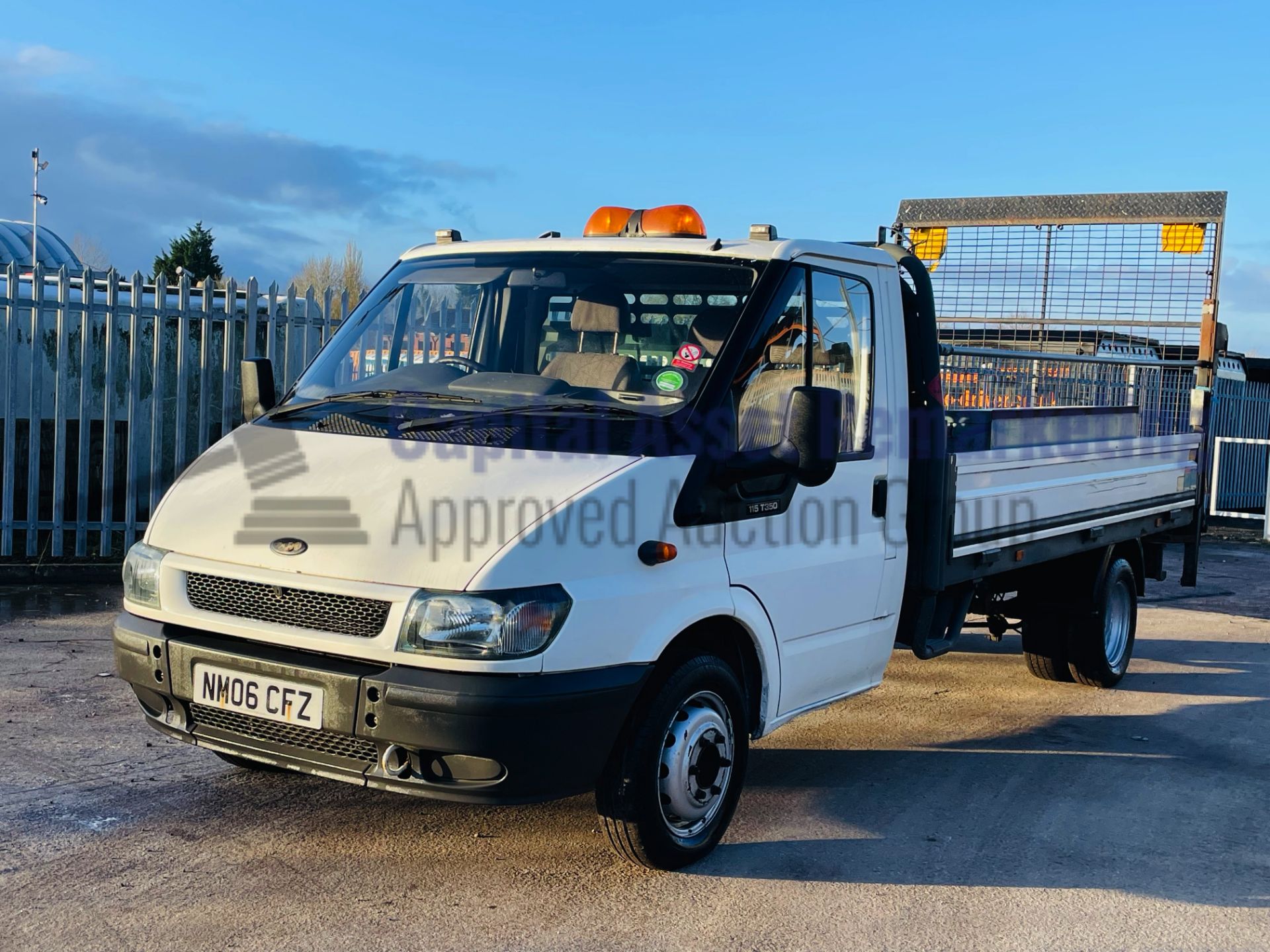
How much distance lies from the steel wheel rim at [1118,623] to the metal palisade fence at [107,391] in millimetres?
6591

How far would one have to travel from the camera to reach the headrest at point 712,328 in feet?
14.4

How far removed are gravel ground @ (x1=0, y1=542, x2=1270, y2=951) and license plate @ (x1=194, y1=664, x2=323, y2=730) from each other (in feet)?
1.92

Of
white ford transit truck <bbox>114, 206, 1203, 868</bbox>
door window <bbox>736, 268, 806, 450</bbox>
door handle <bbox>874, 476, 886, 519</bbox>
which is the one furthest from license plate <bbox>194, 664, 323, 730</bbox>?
door handle <bbox>874, 476, 886, 519</bbox>

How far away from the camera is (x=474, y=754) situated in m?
3.62

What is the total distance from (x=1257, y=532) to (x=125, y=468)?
43.1 feet

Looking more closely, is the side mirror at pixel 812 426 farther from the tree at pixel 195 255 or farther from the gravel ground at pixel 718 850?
the tree at pixel 195 255

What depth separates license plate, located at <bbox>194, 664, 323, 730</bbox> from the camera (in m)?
3.75

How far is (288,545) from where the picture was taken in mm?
3861

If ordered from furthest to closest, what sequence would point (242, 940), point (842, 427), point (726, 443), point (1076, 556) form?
point (1076, 556) < point (842, 427) < point (726, 443) < point (242, 940)

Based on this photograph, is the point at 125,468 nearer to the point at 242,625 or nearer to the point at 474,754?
the point at 242,625

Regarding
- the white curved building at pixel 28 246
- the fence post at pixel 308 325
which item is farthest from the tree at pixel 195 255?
the fence post at pixel 308 325

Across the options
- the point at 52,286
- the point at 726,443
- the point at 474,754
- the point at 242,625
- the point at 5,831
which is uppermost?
the point at 52,286

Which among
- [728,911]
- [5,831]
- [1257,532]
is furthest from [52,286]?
[1257,532]

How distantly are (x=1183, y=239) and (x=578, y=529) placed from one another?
716 cm
